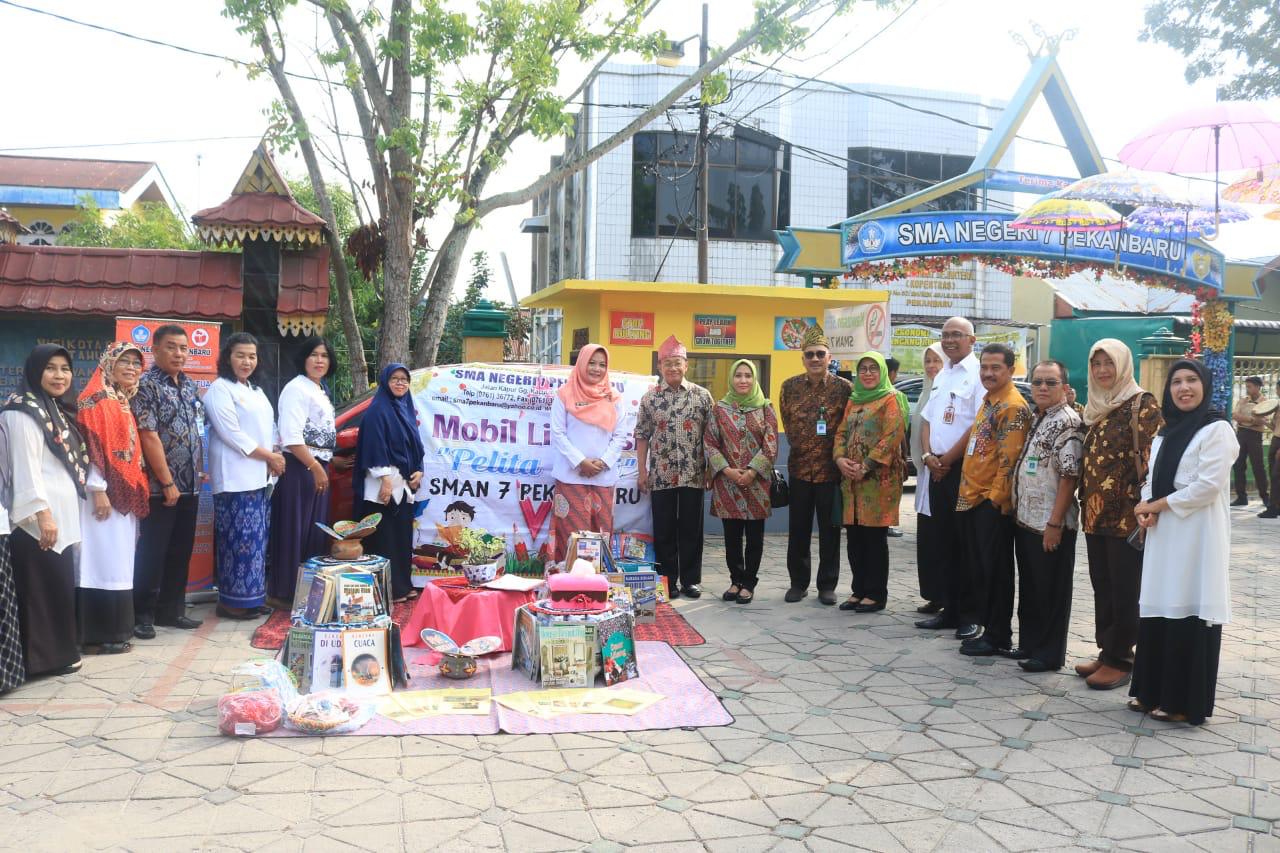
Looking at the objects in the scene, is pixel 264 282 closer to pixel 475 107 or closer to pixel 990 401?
pixel 475 107

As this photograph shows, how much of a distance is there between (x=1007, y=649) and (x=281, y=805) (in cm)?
389

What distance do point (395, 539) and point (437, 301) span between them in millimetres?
3501

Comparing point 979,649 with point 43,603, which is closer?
point 43,603

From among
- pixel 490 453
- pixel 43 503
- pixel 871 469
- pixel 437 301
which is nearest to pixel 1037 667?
pixel 871 469

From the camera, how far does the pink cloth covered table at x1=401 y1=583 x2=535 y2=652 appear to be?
546 cm

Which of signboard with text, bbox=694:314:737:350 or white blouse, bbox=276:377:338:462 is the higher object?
signboard with text, bbox=694:314:737:350

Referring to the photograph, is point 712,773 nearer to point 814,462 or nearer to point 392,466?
point 814,462

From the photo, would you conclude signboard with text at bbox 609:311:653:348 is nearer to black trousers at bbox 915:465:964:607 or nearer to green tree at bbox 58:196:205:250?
black trousers at bbox 915:465:964:607

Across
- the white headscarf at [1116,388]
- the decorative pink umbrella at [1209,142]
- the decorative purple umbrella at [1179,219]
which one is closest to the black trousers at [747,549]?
the white headscarf at [1116,388]

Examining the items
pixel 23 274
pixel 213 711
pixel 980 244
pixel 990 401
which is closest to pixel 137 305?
pixel 23 274

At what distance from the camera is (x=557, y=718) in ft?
14.5

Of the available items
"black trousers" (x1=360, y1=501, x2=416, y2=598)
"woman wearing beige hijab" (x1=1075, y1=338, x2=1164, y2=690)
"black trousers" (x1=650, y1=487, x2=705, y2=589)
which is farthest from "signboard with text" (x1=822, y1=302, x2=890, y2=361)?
"black trousers" (x1=360, y1=501, x2=416, y2=598)

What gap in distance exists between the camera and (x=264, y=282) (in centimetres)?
827

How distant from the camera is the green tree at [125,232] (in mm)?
22781
